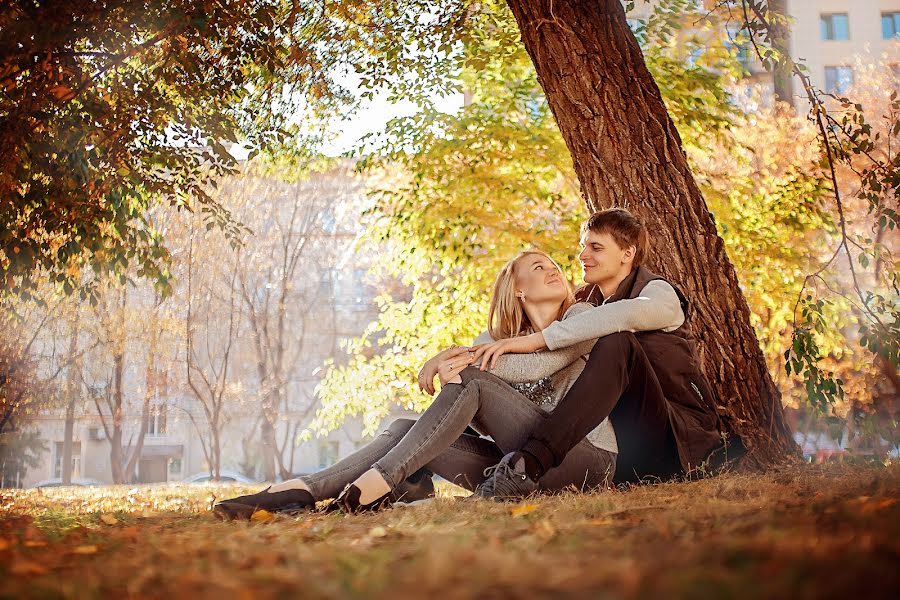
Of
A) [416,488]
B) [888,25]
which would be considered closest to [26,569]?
[416,488]

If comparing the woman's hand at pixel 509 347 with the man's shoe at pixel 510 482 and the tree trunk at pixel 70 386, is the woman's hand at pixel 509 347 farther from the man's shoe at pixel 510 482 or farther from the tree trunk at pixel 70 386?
the tree trunk at pixel 70 386

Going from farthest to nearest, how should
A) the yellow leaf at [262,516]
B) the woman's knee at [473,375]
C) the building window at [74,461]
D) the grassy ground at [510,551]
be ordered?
the building window at [74,461]
the woman's knee at [473,375]
the yellow leaf at [262,516]
the grassy ground at [510,551]

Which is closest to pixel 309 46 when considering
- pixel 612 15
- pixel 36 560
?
pixel 612 15

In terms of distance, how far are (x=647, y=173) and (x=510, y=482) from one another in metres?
2.35

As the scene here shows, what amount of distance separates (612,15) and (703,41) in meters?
4.44

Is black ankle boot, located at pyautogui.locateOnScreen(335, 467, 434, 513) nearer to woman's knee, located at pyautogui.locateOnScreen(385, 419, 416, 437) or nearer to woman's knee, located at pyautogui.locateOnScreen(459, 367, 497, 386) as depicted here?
woman's knee, located at pyautogui.locateOnScreen(385, 419, 416, 437)

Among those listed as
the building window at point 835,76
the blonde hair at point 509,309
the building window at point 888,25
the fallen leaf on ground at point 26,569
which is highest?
the building window at point 888,25

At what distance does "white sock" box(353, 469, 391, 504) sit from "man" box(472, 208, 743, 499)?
0.47 m

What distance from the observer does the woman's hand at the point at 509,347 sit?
346cm

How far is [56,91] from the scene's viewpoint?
500cm

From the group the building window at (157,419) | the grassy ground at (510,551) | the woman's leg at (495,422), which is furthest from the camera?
the building window at (157,419)

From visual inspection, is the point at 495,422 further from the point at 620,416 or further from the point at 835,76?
the point at 835,76

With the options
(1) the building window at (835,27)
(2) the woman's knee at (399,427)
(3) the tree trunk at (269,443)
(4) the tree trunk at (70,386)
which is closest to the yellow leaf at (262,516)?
(2) the woman's knee at (399,427)

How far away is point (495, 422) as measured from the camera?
341cm
